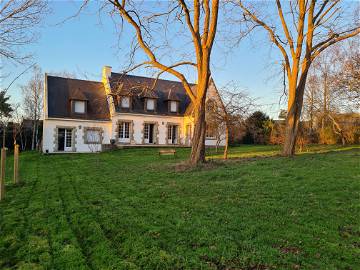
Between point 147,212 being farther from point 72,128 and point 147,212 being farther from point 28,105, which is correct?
point 28,105

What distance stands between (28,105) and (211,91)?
22538mm

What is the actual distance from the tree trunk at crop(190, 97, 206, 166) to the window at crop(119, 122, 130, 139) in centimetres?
1531

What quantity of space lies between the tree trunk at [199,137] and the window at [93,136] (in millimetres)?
15184

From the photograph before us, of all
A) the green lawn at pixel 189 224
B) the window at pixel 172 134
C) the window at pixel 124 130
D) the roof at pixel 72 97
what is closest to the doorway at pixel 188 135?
the window at pixel 172 134

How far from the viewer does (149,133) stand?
27.5 metres

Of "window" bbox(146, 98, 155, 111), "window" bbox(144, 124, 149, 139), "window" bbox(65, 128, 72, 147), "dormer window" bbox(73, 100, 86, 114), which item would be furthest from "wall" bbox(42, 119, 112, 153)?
"window" bbox(146, 98, 155, 111)

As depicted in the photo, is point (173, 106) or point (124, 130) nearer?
point (124, 130)

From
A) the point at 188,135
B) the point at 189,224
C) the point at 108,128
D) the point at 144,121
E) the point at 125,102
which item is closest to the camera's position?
the point at 189,224

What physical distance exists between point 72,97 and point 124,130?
519 cm

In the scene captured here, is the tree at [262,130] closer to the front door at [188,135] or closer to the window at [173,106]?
the front door at [188,135]

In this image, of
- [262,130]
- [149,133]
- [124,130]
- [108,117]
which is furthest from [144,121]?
[262,130]

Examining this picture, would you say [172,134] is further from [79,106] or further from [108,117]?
[79,106]

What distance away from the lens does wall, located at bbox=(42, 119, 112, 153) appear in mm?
22944

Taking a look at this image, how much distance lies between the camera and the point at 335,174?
27.9 feet
